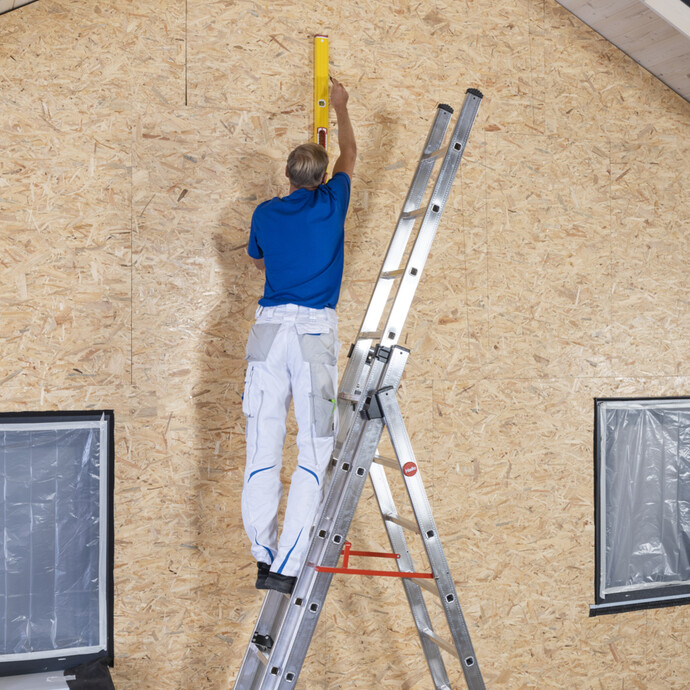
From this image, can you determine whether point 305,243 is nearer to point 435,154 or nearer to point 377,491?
point 435,154

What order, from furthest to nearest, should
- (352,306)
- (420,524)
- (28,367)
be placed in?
(352,306), (28,367), (420,524)

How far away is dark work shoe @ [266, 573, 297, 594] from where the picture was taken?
2234mm

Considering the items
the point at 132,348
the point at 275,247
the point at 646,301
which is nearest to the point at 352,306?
the point at 275,247

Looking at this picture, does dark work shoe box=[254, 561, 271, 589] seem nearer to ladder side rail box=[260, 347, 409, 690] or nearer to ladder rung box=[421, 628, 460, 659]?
ladder side rail box=[260, 347, 409, 690]

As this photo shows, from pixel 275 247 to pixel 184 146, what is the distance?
0.76 m

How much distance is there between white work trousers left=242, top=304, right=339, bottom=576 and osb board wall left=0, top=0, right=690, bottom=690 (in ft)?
1.96

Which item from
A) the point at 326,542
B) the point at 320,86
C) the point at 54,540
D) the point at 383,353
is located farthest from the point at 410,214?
the point at 54,540

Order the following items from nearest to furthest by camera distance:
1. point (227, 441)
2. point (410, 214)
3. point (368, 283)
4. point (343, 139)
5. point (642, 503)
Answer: point (410, 214)
point (343, 139)
point (227, 441)
point (368, 283)
point (642, 503)

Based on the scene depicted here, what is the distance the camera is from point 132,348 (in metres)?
2.79

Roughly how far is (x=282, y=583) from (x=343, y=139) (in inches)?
64.3

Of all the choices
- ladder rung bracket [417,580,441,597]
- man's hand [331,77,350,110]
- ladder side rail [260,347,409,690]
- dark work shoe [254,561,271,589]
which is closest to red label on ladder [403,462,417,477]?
ladder side rail [260,347,409,690]

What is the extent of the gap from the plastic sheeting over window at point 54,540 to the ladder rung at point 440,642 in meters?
1.26

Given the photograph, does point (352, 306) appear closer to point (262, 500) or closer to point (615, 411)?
point (262, 500)

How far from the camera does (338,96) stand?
273cm
